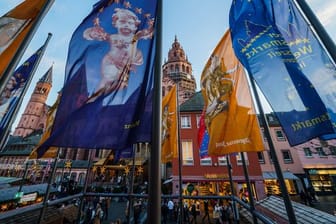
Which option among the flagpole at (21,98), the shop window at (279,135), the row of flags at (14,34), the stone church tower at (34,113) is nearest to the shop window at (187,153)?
the shop window at (279,135)

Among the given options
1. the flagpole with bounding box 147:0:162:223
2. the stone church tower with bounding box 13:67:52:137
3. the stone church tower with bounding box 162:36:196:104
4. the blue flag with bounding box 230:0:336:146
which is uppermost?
the stone church tower with bounding box 162:36:196:104

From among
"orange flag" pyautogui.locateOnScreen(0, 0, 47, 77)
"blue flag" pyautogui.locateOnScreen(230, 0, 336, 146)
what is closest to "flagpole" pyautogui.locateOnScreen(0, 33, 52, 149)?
"orange flag" pyautogui.locateOnScreen(0, 0, 47, 77)

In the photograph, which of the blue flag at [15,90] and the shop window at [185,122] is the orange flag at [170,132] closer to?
the blue flag at [15,90]

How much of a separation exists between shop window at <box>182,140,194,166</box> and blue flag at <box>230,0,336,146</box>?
18567 millimetres

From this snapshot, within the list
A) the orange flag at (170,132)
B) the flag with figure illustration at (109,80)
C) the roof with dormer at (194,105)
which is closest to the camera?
the flag with figure illustration at (109,80)

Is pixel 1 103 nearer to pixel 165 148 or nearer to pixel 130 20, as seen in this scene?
pixel 130 20

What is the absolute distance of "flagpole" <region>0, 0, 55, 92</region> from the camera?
89.1 inches

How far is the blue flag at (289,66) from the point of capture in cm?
210

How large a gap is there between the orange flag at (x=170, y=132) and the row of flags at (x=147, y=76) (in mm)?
2952

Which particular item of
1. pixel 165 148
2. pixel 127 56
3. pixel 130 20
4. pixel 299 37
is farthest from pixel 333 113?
pixel 165 148

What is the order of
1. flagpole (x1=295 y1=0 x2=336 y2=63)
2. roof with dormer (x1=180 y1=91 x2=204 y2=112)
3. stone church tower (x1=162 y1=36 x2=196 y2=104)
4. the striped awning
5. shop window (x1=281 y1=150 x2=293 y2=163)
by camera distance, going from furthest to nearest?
1. stone church tower (x1=162 y1=36 x2=196 y2=104)
2. shop window (x1=281 y1=150 x2=293 y2=163)
3. roof with dormer (x1=180 y1=91 x2=204 y2=112)
4. the striped awning
5. flagpole (x1=295 y1=0 x2=336 y2=63)

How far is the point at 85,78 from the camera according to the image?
9.34 feet

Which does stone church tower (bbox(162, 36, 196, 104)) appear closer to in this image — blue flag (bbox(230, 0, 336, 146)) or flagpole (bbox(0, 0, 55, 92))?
blue flag (bbox(230, 0, 336, 146))

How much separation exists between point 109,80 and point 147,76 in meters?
0.71
